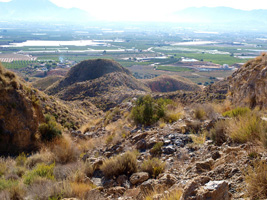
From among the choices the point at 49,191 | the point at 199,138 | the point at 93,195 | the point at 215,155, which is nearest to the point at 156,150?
the point at 199,138

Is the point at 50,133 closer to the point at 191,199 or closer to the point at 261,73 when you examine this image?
the point at 191,199

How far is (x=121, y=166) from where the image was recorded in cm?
584

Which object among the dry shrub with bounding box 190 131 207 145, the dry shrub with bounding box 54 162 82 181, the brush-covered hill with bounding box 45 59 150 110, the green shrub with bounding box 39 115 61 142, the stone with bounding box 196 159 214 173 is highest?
the stone with bounding box 196 159 214 173

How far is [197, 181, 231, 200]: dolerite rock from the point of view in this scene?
131 inches

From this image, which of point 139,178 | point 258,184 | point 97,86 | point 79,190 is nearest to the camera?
point 258,184

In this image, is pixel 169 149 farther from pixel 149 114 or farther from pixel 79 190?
pixel 149 114

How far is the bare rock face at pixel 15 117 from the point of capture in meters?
8.95

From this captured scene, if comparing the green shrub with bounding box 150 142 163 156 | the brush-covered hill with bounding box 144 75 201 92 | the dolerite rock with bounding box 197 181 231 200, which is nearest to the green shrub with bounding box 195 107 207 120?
the green shrub with bounding box 150 142 163 156

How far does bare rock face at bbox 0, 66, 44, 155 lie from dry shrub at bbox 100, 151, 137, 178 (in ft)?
14.6

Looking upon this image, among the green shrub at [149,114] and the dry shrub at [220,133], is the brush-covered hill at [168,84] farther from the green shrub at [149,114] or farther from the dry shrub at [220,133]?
the dry shrub at [220,133]

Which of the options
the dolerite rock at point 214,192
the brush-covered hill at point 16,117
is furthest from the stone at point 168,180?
the brush-covered hill at point 16,117

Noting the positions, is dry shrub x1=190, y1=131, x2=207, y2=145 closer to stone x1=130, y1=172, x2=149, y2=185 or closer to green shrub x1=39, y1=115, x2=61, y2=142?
stone x1=130, y1=172, x2=149, y2=185

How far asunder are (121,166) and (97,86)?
3168cm

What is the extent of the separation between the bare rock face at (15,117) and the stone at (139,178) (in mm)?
5319
